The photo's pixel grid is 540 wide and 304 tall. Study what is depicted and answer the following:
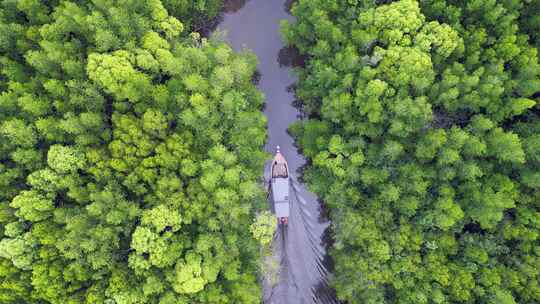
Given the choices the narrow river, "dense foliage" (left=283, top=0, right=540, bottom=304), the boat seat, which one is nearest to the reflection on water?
the narrow river

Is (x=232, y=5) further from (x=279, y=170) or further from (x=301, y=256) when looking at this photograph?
(x=301, y=256)

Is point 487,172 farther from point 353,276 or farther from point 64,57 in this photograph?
point 64,57

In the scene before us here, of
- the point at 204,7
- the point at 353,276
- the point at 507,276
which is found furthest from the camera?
the point at 204,7

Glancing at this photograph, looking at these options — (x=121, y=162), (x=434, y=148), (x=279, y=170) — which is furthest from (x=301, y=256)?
(x=121, y=162)

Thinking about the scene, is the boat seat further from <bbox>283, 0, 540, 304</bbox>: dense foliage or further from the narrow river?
<bbox>283, 0, 540, 304</bbox>: dense foliage

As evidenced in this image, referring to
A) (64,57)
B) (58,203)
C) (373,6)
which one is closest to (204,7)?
(64,57)
